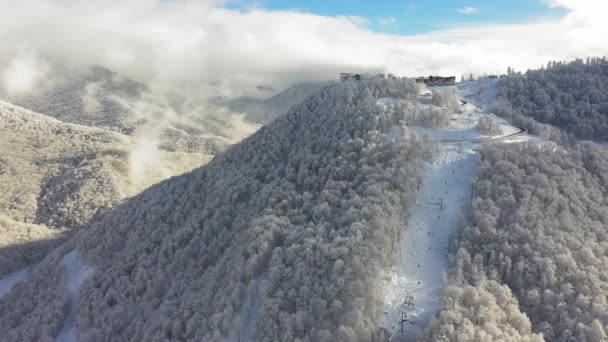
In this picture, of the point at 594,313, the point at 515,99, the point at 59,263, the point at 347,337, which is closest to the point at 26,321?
the point at 59,263

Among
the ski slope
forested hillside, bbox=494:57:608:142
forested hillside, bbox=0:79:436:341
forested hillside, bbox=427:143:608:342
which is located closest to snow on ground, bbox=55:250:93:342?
forested hillside, bbox=0:79:436:341

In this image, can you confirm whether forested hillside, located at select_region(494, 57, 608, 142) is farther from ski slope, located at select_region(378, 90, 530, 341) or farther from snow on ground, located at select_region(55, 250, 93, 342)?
snow on ground, located at select_region(55, 250, 93, 342)

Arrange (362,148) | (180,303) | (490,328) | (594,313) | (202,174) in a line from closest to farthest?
(490,328) < (594,313) < (180,303) < (362,148) < (202,174)

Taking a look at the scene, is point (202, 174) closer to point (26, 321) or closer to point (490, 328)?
point (26, 321)

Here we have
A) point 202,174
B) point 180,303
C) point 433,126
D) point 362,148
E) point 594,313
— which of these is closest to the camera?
point 594,313

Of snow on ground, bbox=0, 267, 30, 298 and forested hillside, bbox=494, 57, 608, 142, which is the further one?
snow on ground, bbox=0, 267, 30, 298

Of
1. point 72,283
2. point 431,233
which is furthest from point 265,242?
point 72,283

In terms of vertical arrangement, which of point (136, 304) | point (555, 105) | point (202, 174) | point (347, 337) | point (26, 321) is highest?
point (555, 105)
